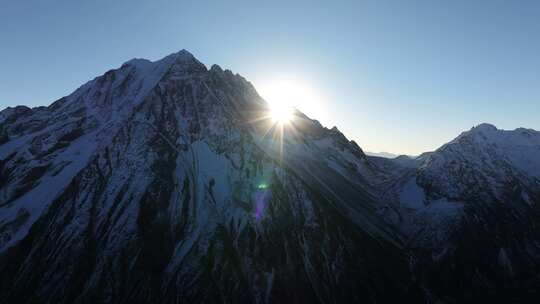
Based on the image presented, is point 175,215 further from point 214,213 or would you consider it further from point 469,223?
point 469,223

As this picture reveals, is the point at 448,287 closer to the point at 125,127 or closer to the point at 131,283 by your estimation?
the point at 131,283

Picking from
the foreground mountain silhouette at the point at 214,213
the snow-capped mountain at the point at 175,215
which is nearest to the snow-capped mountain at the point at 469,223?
the foreground mountain silhouette at the point at 214,213

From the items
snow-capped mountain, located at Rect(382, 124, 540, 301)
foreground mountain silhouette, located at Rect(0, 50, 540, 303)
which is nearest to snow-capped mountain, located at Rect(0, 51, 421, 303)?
foreground mountain silhouette, located at Rect(0, 50, 540, 303)

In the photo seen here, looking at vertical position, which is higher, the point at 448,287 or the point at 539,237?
the point at 539,237

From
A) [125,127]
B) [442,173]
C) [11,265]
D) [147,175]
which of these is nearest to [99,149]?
[125,127]

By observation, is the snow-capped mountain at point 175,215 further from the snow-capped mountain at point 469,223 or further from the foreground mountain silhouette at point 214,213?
the snow-capped mountain at point 469,223

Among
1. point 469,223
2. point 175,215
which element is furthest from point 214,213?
point 469,223
